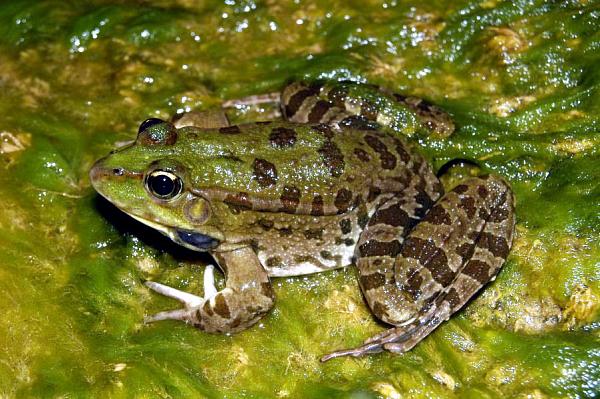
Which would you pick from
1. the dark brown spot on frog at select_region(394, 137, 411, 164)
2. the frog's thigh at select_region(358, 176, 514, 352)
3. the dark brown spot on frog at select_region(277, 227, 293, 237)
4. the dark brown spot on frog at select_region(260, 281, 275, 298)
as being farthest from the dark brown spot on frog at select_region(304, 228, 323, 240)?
the dark brown spot on frog at select_region(394, 137, 411, 164)

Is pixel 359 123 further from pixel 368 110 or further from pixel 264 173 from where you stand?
pixel 264 173

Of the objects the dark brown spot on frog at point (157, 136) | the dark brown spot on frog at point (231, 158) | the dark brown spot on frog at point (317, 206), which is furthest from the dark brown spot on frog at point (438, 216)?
the dark brown spot on frog at point (157, 136)

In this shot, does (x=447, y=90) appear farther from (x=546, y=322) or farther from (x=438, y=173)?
(x=546, y=322)

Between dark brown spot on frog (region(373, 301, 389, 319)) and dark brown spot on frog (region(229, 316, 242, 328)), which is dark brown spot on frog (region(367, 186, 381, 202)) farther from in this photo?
dark brown spot on frog (region(229, 316, 242, 328))

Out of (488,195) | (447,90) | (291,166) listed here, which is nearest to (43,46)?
(291,166)

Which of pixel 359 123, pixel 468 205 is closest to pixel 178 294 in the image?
pixel 359 123

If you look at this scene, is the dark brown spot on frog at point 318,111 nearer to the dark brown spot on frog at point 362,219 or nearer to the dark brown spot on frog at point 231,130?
the dark brown spot on frog at point 231,130
